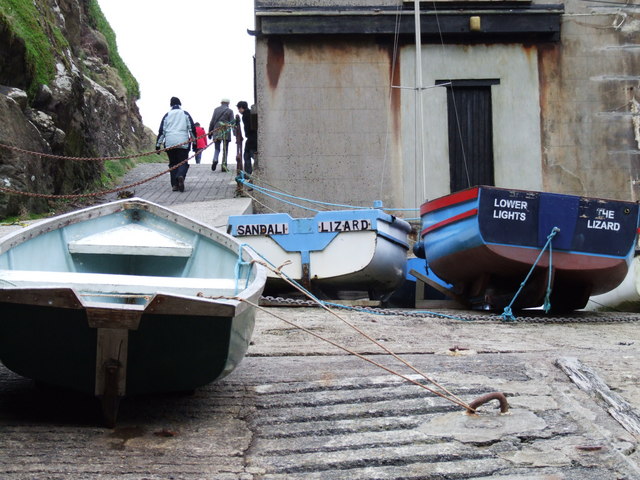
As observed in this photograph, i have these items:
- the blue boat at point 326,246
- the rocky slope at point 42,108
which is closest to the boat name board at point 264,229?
the blue boat at point 326,246

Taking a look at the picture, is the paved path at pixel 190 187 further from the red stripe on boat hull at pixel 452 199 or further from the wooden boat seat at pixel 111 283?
the wooden boat seat at pixel 111 283

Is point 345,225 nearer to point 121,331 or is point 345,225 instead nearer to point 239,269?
point 239,269

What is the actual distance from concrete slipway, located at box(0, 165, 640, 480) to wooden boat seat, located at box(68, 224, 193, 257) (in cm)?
100

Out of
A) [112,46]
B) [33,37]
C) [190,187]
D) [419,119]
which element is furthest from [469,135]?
[112,46]

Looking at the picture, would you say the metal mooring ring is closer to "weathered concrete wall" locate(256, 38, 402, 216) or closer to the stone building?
the stone building

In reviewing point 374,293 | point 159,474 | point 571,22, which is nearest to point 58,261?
point 159,474

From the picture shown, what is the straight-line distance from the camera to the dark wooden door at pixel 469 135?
14562 mm

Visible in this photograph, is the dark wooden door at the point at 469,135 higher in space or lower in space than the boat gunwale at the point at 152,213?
higher

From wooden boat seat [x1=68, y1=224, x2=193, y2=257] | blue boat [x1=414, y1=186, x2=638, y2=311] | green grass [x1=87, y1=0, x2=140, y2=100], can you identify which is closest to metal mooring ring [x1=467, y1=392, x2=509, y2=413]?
A: wooden boat seat [x1=68, y1=224, x2=193, y2=257]

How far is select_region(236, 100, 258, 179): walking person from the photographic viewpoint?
56.1 ft

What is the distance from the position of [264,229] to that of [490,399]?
232 inches

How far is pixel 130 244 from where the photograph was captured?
583cm

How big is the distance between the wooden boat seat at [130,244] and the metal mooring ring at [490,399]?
2.70 meters

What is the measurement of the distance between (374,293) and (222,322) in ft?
21.8
